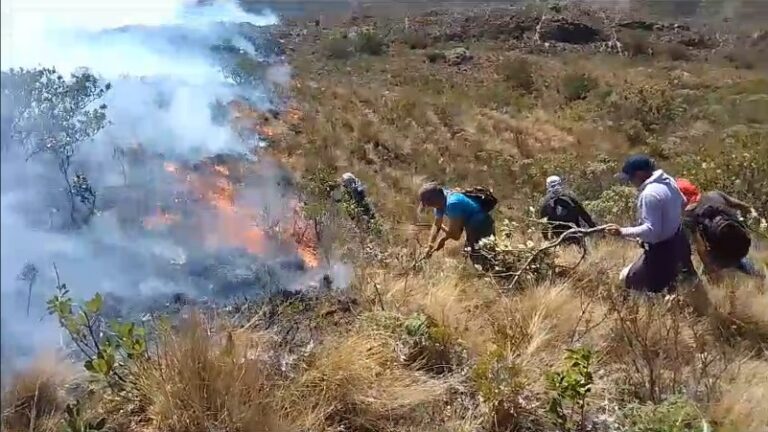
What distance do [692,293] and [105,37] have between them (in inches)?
211

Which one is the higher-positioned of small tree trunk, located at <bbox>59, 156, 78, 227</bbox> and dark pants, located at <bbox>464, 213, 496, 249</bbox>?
small tree trunk, located at <bbox>59, 156, 78, 227</bbox>

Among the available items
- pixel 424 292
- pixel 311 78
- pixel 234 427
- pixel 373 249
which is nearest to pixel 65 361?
pixel 234 427

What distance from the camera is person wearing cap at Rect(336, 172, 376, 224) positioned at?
709 cm

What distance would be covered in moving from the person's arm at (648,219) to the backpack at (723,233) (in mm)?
560

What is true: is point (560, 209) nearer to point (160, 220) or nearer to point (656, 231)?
point (656, 231)

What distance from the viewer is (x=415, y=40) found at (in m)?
26.0

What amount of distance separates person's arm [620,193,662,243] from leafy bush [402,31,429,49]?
72.7ft

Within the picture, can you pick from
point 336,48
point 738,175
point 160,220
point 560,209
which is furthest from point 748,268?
point 336,48

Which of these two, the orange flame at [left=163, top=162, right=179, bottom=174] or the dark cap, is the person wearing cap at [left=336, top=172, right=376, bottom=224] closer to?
the orange flame at [left=163, top=162, right=179, bottom=174]

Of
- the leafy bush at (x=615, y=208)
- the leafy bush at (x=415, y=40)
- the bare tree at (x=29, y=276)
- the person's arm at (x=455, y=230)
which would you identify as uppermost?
the leafy bush at (x=415, y=40)

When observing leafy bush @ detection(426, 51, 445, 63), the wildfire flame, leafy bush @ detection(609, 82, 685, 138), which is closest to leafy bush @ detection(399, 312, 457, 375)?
the wildfire flame

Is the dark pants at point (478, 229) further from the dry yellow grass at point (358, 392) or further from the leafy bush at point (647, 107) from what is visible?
the leafy bush at point (647, 107)

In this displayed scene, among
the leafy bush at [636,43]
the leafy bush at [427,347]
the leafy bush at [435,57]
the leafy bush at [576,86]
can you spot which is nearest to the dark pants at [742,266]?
the leafy bush at [427,347]

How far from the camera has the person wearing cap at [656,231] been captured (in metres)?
4.29
